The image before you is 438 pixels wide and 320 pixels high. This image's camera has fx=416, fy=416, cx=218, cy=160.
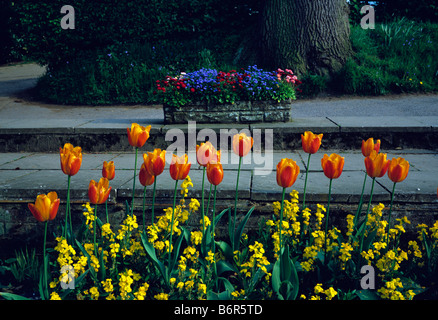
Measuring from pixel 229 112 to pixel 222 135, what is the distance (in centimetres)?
56

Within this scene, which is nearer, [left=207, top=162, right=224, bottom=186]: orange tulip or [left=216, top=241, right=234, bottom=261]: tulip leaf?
[left=207, top=162, right=224, bottom=186]: orange tulip

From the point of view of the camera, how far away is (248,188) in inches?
114

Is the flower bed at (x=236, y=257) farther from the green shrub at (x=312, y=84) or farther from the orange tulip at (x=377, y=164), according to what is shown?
the green shrub at (x=312, y=84)

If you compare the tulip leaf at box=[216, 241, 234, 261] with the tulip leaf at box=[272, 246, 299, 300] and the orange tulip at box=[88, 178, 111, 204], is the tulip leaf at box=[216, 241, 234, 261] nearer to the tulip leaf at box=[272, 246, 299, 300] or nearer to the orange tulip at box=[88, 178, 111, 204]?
the tulip leaf at box=[272, 246, 299, 300]

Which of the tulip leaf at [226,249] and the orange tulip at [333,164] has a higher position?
the orange tulip at [333,164]

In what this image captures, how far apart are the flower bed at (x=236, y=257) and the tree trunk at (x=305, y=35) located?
6.63m

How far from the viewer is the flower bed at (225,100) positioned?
516cm

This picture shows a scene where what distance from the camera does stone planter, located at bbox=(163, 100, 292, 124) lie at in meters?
5.20

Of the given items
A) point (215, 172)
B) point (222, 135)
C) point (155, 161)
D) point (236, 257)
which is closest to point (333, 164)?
point (215, 172)

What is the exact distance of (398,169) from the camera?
199 centimetres

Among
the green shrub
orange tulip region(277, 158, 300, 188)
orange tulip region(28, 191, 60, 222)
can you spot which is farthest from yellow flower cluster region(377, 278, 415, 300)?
the green shrub

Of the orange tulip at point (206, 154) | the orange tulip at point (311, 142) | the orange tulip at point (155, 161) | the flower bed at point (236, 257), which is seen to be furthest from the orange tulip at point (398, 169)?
the orange tulip at point (155, 161)

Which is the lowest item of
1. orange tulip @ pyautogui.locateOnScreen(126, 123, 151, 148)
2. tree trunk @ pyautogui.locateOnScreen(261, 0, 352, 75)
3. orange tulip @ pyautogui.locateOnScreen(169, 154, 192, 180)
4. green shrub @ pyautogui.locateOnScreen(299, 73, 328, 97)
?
orange tulip @ pyautogui.locateOnScreen(169, 154, 192, 180)

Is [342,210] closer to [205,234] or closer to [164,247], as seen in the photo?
[205,234]
